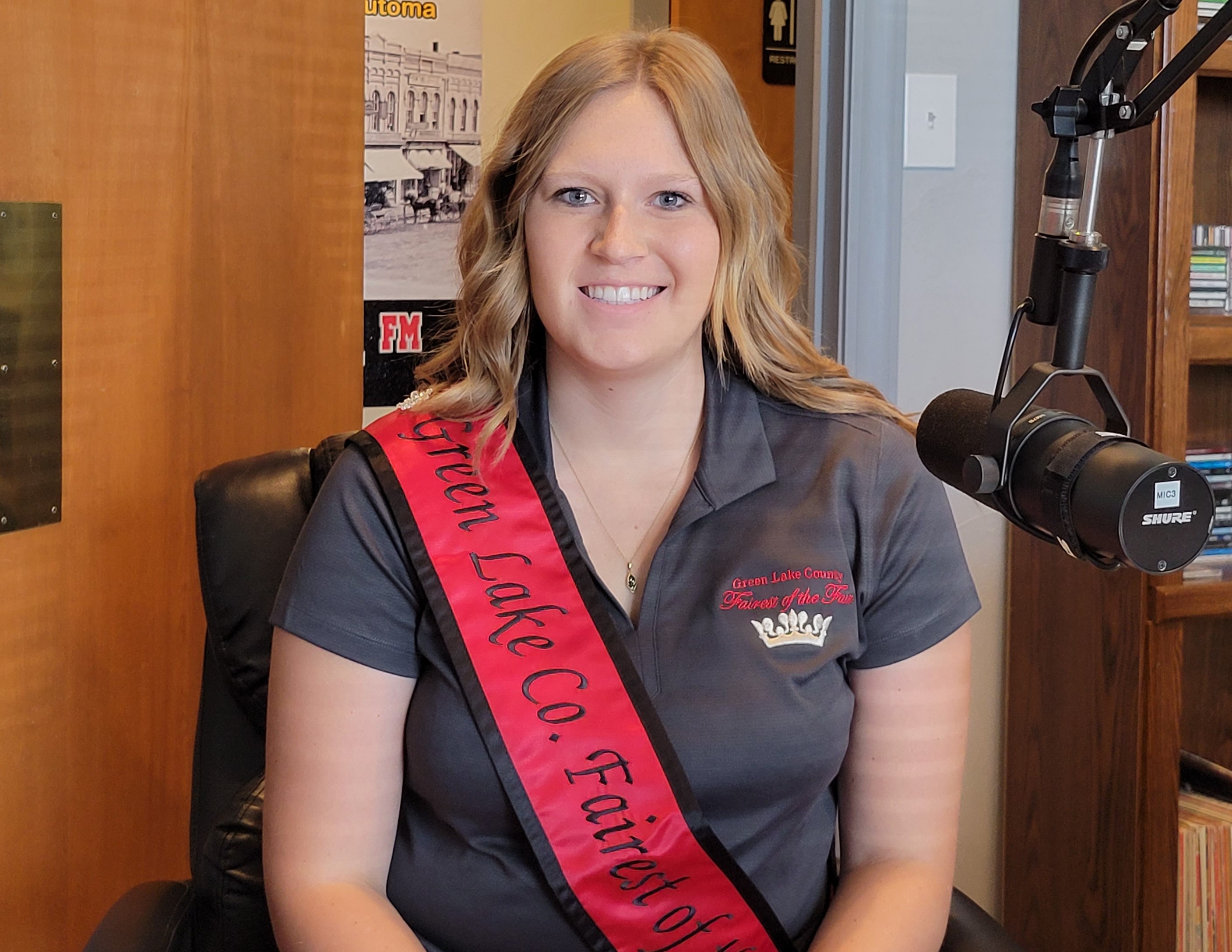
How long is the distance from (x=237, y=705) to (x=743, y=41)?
7.67 feet

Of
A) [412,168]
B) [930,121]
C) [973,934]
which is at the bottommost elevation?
[973,934]

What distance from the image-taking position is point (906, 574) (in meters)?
1.19

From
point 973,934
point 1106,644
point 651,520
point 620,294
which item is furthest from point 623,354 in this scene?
point 1106,644

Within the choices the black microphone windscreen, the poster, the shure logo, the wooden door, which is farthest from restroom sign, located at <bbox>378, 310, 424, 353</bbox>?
the shure logo

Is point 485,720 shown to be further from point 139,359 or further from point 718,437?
point 139,359

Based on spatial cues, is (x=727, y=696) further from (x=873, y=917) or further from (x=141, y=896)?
(x=141, y=896)

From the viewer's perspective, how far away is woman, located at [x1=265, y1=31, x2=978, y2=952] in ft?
3.73

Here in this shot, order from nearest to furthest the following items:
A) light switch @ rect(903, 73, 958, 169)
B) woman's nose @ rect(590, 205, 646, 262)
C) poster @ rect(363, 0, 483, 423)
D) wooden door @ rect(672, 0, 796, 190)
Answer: woman's nose @ rect(590, 205, 646, 262), light switch @ rect(903, 73, 958, 169), wooden door @ rect(672, 0, 796, 190), poster @ rect(363, 0, 483, 423)

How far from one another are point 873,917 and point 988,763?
79 cm

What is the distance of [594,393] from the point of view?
1.27 metres

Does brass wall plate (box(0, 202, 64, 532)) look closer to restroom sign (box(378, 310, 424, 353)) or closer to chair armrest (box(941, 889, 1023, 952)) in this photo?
chair armrest (box(941, 889, 1023, 952))

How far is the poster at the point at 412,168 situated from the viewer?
325 cm

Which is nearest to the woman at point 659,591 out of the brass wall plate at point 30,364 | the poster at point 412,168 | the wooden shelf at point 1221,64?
the brass wall plate at point 30,364

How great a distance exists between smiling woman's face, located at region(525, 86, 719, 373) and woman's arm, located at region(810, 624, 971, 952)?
0.36 meters
